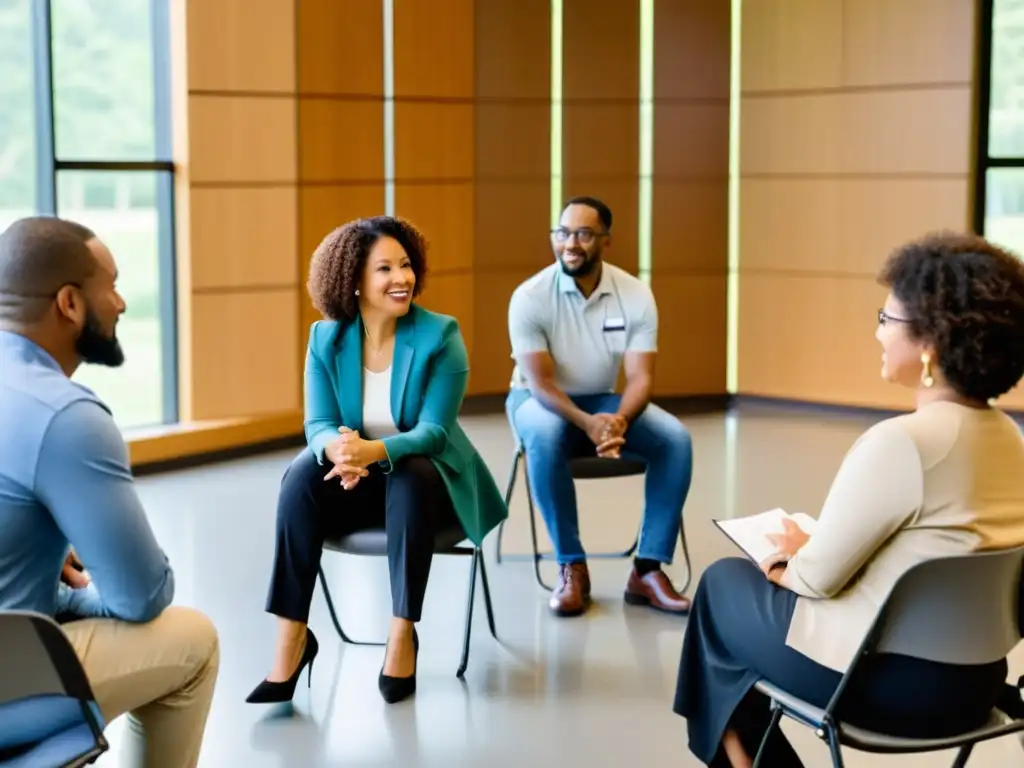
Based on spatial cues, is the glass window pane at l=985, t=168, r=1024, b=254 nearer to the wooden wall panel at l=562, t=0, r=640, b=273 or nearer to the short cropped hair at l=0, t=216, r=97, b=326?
the wooden wall panel at l=562, t=0, r=640, b=273

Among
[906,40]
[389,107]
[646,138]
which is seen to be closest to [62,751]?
[389,107]

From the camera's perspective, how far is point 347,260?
371 centimetres

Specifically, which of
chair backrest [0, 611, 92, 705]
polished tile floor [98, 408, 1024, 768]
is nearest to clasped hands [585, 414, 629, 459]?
polished tile floor [98, 408, 1024, 768]

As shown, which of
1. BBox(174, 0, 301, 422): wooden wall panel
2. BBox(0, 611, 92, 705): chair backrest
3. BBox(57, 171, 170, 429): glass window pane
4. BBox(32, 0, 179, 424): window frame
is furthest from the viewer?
BBox(174, 0, 301, 422): wooden wall panel

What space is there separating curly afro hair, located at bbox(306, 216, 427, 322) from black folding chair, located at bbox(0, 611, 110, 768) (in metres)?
1.79

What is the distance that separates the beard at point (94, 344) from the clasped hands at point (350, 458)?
125cm

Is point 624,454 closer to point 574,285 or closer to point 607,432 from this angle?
point 607,432

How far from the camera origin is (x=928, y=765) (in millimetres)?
3195

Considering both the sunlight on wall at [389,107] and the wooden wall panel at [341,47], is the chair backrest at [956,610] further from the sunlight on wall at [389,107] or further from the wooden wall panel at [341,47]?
the sunlight on wall at [389,107]

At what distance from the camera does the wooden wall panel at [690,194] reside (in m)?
7.89

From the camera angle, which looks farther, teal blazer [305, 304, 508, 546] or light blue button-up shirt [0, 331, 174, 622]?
teal blazer [305, 304, 508, 546]

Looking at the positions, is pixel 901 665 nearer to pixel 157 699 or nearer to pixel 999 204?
pixel 157 699

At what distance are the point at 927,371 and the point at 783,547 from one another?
439 mm

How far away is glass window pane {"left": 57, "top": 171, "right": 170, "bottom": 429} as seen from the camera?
642 centimetres
